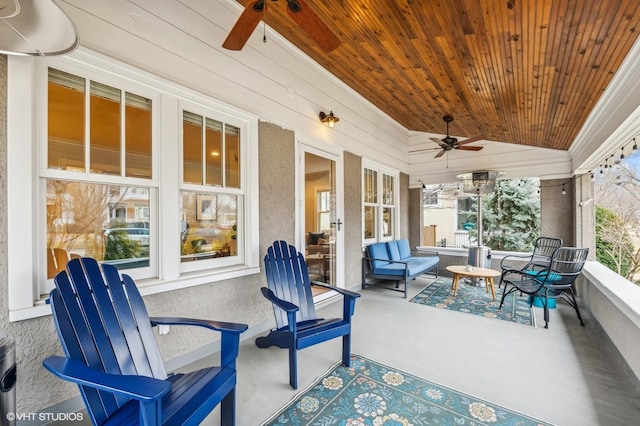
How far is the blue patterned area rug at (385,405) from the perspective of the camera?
1.81 m

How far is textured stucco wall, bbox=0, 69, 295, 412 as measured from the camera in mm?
1623

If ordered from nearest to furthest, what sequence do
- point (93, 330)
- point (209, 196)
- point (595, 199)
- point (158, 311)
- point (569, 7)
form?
point (93, 330) < point (569, 7) < point (158, 311) < point (209, 196) < point (595, 199)

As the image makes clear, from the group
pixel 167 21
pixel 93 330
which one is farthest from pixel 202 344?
pixel 167 21

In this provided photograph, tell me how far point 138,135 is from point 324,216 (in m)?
3.18

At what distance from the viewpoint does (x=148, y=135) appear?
2.30 meters

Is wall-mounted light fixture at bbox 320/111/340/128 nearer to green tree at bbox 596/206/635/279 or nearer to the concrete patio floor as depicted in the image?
the concrete patio floor

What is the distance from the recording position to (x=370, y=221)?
18.2 ft

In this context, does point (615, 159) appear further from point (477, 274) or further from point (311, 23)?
point (311, 23)

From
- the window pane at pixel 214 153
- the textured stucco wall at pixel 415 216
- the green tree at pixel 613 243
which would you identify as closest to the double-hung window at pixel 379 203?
the textured stucco wall at pixel 415 216

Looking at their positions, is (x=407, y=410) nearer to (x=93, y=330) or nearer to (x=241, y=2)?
(x=93, y=330)

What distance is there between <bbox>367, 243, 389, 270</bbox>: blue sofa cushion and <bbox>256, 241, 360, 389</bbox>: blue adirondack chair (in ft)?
7.72

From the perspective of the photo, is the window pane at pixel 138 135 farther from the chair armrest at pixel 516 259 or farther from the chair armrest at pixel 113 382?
the chair armrest at pixel 516 259

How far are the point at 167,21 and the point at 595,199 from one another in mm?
6630

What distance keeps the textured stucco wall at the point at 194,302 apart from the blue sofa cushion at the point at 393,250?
8.52 ft
